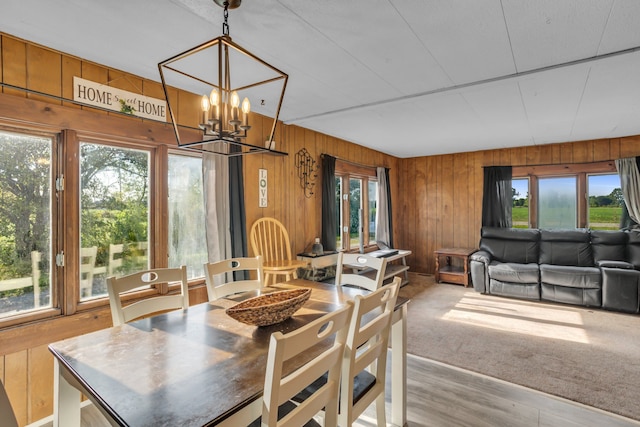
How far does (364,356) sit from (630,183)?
552 centimetres

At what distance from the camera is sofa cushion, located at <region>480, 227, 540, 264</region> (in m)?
5.24

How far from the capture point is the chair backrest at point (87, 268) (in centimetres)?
241

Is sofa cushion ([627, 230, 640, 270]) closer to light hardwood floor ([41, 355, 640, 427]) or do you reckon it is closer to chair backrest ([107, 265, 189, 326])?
light hardwood floor ([41, 355, 640, 427])

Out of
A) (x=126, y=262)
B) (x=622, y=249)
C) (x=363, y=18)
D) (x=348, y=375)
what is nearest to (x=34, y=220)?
(x=126, y=262)

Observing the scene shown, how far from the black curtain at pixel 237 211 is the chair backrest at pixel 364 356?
6.15ft

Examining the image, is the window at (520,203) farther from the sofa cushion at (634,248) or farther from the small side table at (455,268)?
the sofa cushion at (634,248)

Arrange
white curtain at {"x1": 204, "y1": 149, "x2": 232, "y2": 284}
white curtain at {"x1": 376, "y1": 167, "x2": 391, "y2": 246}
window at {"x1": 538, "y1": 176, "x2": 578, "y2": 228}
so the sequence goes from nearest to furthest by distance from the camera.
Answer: white curtain at {"x1": 204, "y1": 149, "x2": 232, "y2": 284} < window at {"x1": 538, "y1": 176, "x2": 578, "y2": 228} < white curtain at {"x1": 376, "y1": 167, "x2": 391, "y2": 246}

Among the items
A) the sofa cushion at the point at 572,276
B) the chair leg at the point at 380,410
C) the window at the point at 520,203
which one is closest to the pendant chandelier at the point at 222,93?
the chair leg at the point at 380,410

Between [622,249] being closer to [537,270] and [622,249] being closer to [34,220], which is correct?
[537,270]

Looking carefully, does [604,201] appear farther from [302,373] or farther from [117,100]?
[117,100]

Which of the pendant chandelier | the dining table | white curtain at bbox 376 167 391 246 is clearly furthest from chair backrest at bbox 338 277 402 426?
white curtain at bbox 376 167 391 246

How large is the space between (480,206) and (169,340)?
5913mm

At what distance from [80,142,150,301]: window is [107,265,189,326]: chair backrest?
0.77 metres

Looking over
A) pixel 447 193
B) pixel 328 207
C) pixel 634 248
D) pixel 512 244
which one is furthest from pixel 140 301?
pixel 634 248
